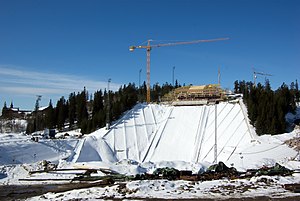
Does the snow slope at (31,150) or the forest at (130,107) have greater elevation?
the forest at (130,107)

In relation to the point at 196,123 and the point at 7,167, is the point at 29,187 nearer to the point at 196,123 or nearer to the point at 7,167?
the point at 7,167

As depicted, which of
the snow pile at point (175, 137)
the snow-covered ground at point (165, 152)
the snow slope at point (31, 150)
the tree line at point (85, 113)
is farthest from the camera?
the tree line at point (85, 113)

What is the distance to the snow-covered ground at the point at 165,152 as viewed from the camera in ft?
40.8

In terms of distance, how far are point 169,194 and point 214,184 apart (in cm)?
227

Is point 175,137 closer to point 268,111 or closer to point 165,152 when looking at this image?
point 165,152

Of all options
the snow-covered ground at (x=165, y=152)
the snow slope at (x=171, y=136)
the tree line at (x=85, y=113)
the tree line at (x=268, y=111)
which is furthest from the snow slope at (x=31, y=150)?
the tree line at (x=268, y=111)

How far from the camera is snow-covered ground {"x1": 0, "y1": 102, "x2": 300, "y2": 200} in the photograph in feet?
40.8

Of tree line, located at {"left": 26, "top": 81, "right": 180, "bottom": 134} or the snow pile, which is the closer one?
the snow pile

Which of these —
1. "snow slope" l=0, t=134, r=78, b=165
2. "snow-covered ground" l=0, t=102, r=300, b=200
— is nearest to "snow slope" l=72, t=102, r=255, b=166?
"snow-covered ground" l=0, t=102, r=300, b=200

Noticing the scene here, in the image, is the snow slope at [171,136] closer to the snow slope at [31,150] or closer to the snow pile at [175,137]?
the snow pile at [175,137]

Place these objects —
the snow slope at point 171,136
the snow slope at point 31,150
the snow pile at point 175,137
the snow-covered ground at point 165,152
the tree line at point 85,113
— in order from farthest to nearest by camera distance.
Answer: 1. the tree line at point 85,113
2. the snow slope at point 171,136
3. the snow pile at point 175,137
4. the snow slope at point 31,150
5. the snow-covered ground at point 165,152

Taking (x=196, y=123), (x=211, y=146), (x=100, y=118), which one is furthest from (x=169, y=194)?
(x=100, y=118)

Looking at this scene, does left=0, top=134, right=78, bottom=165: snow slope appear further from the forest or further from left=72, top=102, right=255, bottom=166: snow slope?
the forest

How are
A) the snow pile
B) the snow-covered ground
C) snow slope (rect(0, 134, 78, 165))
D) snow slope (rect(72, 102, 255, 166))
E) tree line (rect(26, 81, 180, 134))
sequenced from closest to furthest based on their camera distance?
the snow-covered ground
snow slope (rect(0, 134, 78, 165))
the snow pile
snow slope (rect(72, 102, 255, 166))
tree line (rect(26, 81, 180, 134))
